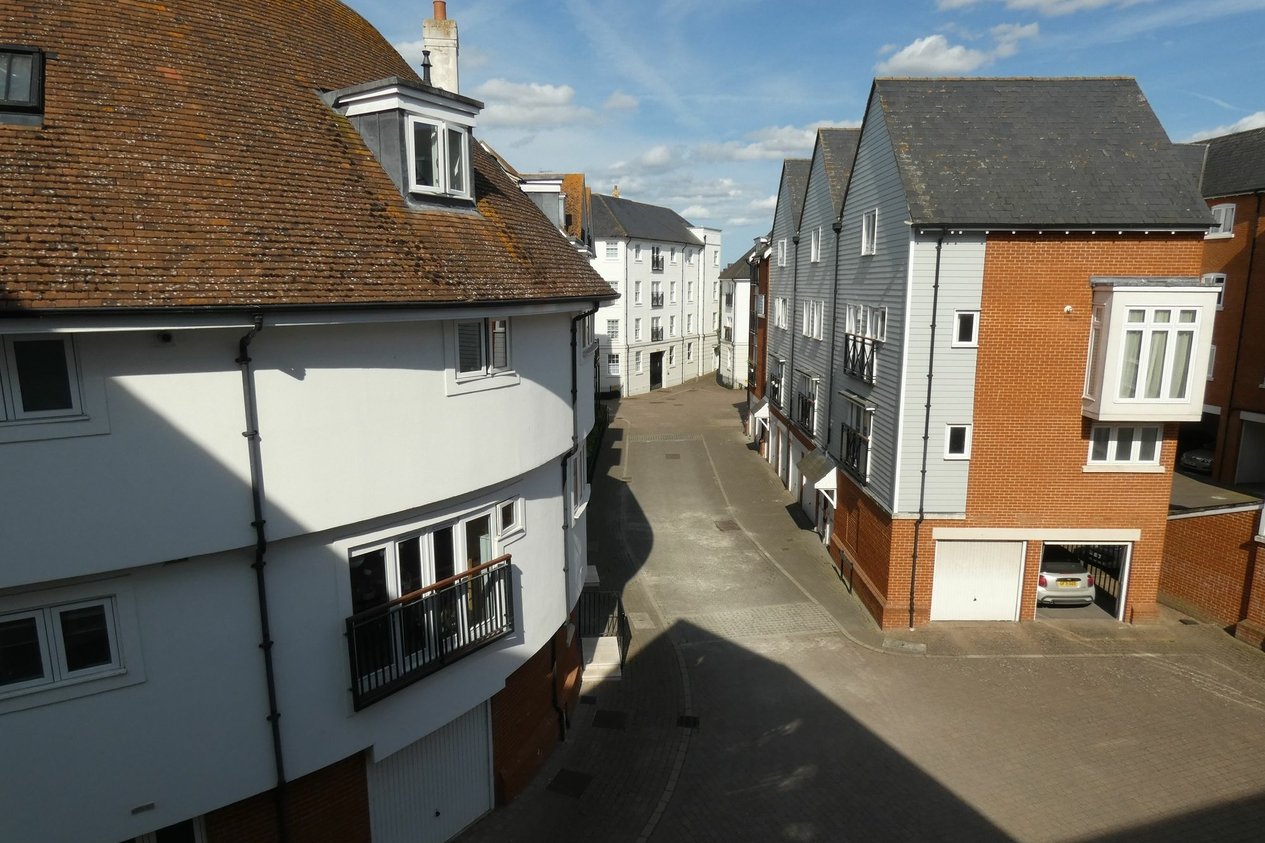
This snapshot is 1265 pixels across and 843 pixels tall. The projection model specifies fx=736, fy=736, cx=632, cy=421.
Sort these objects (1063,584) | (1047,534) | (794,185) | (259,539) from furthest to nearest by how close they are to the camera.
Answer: (794,185) < (1063,584) < (1047,534) < (259,539)

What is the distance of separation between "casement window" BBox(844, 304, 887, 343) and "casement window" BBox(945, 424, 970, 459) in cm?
247

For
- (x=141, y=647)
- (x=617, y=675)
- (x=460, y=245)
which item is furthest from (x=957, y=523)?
(x=141, y=647)

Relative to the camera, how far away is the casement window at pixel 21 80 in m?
6.73

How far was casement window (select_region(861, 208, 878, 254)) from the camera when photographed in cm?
1730

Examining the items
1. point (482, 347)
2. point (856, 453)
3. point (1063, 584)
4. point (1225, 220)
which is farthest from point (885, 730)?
point (1225, 220)

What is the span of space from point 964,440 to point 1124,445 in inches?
132

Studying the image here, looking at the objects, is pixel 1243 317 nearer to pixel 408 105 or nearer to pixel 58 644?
pixel 408 105

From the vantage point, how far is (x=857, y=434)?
18.2 metres

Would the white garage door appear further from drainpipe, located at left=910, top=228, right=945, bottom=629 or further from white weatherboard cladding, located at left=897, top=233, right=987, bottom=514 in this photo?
white weatherboard cladding, located at left=897, top=233, right=987, bottom=514

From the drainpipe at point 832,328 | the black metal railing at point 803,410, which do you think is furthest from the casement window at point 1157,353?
the black metal railing at point 803,410

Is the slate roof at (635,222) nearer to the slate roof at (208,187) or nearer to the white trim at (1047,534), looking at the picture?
the white trim at (1047,534)

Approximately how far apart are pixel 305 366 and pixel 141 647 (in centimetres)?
302

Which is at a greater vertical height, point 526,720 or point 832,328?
point 832,328

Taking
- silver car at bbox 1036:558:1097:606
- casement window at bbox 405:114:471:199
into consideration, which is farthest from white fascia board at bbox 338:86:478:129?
silver car at bbox 1036:558:1097:606
